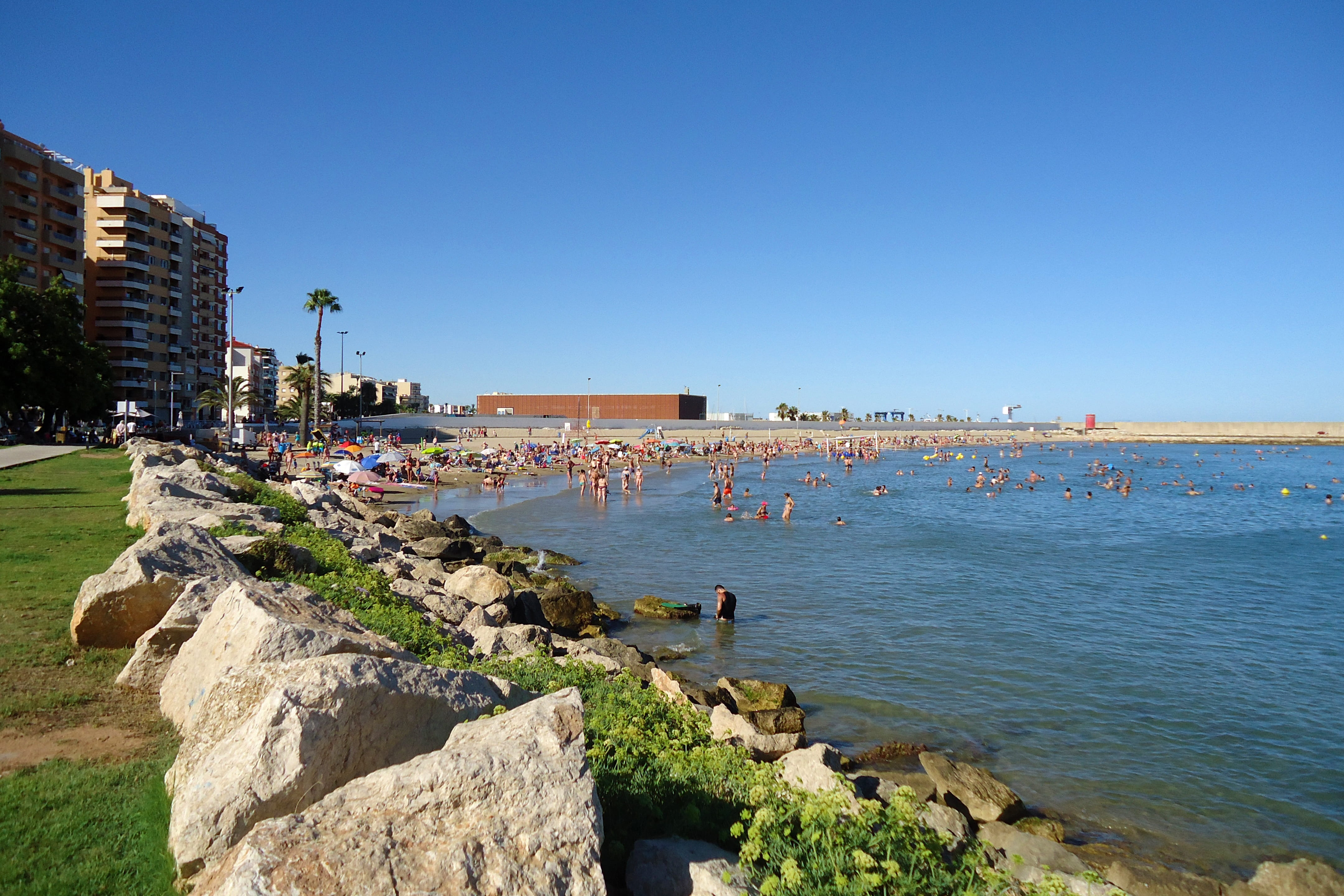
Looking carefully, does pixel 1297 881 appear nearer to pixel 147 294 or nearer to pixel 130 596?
pixel 130 596

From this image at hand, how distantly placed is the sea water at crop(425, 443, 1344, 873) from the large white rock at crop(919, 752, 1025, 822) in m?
0.92

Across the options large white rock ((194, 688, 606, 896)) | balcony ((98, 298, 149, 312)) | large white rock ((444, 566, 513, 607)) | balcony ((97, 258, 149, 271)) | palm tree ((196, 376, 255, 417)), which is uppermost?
balcony ((97, 258, 149, 271))

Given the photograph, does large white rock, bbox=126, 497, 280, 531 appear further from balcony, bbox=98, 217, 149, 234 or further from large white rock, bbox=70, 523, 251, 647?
balcony, bbox=98, 217, 149, 234

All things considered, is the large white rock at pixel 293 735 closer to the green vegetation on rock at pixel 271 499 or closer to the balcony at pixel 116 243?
the green vegetation on rock at pixel 271 499

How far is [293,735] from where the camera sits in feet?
15.0

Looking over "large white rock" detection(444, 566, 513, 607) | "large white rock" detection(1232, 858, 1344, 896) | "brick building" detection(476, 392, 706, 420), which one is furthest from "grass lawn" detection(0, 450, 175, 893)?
"brick building" detection(476, 392, 706, 420)

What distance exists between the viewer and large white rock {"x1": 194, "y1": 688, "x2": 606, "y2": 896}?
363cm

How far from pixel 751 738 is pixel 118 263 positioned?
87043 mm

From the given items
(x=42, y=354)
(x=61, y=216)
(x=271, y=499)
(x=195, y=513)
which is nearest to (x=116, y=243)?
(x=61, y=216)

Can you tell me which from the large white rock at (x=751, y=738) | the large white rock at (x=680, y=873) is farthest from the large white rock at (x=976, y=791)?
the large white rock at (x=680, y=873)

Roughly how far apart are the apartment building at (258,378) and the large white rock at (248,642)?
8505cm

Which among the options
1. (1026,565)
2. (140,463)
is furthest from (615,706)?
(1026,565)

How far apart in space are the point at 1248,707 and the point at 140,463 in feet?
84.4

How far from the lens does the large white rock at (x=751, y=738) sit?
9.80 meters
